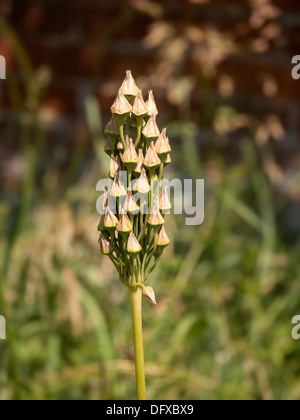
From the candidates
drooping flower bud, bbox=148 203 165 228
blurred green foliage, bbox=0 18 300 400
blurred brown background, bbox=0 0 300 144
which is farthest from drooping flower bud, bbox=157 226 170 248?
blurred brown background, bbox=0 0 300 144

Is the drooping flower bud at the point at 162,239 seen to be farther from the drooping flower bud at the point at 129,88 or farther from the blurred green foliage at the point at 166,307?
the blurred green foliage at the point at 166,307

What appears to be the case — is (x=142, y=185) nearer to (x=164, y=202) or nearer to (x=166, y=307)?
(x=164, y=202)

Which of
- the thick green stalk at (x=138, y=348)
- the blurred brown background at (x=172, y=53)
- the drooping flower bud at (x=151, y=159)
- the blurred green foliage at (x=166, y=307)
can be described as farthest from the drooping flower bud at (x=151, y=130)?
the blurred brown background at (x=172, y=53)

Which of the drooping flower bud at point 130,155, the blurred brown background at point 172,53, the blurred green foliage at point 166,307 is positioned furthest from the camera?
the blurred brown background at point 172,53

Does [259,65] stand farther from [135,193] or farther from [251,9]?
[135,193]

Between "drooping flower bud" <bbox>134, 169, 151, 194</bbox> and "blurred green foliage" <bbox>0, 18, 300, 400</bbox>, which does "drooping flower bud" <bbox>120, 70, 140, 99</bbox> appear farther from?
"blurred green foliage" <bbox>0, 18, 300, 400</bbox>

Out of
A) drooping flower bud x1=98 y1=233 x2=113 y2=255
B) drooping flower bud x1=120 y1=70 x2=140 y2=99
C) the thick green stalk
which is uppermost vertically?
drooping flower bud x1=120 y1=70 x2=140 y2=99
